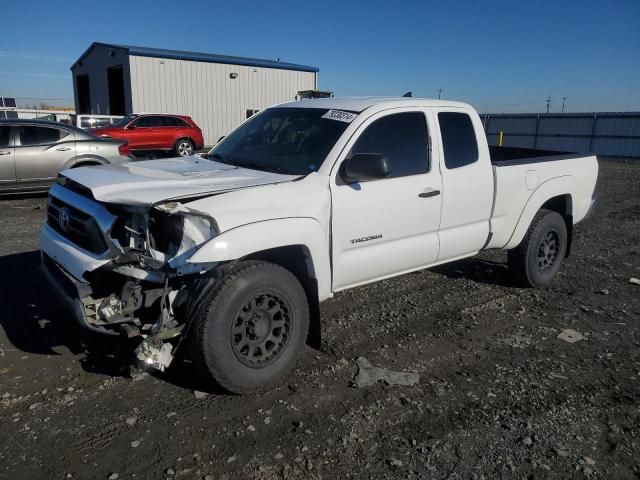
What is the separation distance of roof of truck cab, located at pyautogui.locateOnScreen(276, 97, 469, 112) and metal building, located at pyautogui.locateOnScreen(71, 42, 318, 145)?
70.6 feet

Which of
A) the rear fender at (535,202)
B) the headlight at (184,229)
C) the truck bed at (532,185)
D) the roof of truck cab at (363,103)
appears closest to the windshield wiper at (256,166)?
the roof of truck cab at (363,103)

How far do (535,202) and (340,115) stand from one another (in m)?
2.46

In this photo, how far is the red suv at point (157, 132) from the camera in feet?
59.7

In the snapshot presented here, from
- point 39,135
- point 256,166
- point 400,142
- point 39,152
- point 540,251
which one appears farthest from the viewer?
point 39,135

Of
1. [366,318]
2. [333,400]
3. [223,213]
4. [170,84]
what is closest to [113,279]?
[223,213]

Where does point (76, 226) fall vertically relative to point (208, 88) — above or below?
below

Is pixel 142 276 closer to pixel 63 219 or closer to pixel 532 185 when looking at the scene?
pixel 63 219

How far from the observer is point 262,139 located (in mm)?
4551

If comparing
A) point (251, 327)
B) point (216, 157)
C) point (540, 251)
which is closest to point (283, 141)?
point (216, 157)

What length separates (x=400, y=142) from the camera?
14.1 ft

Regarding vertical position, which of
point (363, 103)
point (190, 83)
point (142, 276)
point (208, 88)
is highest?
point (190, 83)

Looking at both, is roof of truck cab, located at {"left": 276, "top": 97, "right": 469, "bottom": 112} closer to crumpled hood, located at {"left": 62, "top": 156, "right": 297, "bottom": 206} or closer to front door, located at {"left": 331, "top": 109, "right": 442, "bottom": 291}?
front door, located at {"left": 331, "top": 109, "right": 442, "bottom": 291}

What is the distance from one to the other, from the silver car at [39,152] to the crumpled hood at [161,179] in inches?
256

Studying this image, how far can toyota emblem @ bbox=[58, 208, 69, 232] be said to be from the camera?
3.59m
